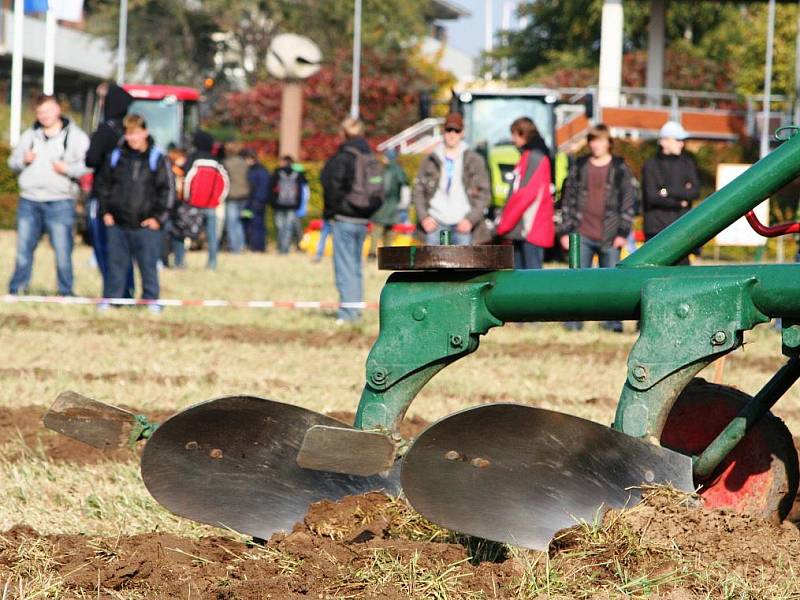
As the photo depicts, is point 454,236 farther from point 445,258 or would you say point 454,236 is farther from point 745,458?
point 445,258

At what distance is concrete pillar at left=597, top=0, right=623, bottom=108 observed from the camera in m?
40.7

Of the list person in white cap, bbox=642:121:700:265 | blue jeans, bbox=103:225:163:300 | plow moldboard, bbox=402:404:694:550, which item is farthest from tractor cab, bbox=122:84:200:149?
plow moldboard, bbox=402:404:694:550

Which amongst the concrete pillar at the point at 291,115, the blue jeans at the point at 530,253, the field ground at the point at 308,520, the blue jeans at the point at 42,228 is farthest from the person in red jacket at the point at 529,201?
the concrete pillar at the point at 291,115

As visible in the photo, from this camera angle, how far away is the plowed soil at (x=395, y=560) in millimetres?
3805

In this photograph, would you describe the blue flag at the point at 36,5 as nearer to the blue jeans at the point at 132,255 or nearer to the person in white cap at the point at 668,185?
the blue jeans at the point at 132,255

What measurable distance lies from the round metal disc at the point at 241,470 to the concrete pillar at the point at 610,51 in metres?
36.3

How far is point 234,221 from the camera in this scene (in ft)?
80.4

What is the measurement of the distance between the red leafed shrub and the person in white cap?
3762 centimetres

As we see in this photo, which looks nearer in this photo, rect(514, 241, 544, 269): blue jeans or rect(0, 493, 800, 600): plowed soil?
rect(0, 493, 800, 600): plowed soil

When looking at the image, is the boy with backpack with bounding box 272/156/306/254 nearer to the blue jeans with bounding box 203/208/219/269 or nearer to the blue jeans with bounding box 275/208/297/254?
the blue jeans with bounding box 275/208/297/254

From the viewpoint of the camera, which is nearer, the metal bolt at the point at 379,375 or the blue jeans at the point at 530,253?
the metal bolt at the point at 379,375

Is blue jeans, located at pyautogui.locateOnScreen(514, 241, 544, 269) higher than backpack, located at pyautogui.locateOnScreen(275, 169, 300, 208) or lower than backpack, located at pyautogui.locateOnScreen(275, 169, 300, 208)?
lower

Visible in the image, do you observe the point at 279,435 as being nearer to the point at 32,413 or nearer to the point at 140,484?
the point at 140,484

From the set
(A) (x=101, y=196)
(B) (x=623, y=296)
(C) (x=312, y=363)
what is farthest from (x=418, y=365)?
(A) (x=101, y=196)
